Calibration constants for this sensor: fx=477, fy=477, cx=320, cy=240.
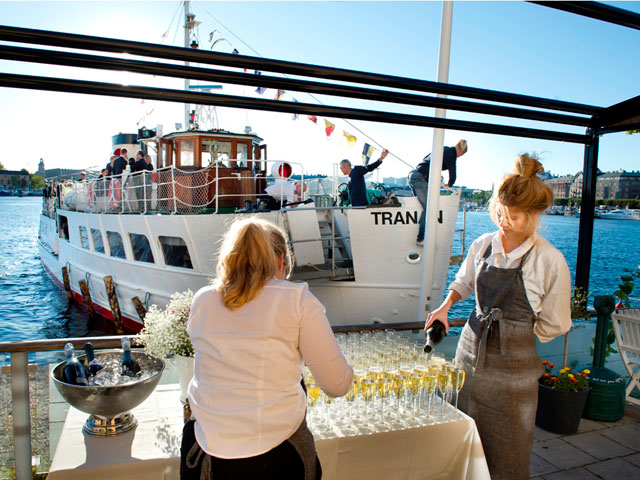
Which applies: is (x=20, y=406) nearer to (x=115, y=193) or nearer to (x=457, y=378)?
(x=457, y=378)

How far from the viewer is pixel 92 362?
7.77 feet

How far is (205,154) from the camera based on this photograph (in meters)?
12.3

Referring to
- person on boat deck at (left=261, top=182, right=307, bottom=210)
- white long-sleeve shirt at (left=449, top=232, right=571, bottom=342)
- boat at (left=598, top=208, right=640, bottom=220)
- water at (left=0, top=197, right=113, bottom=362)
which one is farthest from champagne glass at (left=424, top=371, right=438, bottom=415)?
boat at (left=598, top=208, right=640, bottom=220)

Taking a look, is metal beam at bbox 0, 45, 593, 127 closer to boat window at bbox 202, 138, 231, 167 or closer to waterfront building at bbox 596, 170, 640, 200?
boat window at bbox 202, 138, 231, 167

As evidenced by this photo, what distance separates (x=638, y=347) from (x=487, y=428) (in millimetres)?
2819

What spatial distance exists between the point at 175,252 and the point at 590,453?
900 centimetres

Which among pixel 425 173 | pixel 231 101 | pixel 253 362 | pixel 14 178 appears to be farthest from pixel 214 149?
pixel 14 178

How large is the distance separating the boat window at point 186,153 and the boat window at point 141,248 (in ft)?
6.96

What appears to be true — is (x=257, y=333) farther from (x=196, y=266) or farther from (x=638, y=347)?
(x=196, y=266)

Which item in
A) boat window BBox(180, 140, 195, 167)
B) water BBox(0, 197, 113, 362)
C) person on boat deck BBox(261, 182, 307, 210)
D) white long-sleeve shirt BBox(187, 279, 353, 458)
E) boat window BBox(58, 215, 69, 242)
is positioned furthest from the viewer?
boat window BBox(58, 215, 69, 242)

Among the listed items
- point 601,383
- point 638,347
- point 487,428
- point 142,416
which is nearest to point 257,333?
point 142,416

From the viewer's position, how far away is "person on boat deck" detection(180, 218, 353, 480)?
5.00ft

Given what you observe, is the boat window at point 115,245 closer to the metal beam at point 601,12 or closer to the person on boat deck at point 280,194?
the person on boat deck at point 280,194

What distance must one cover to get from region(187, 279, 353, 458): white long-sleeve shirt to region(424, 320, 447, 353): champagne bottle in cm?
87
